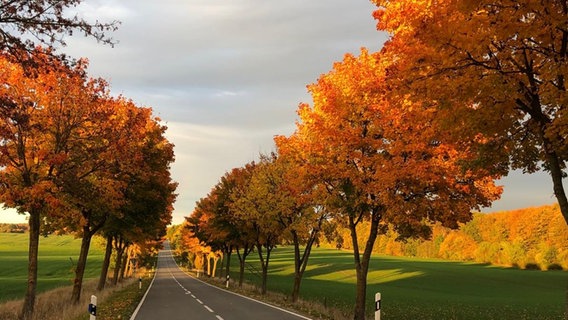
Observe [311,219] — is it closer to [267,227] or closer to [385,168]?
[267,227]

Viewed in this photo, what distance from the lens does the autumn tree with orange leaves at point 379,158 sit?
13.6m

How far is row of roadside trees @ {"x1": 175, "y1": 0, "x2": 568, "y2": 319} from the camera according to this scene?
7.93 m

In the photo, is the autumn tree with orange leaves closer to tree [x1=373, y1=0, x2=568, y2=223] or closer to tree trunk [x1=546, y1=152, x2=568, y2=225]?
tree [x1=373, y1=0, x2=568, y2=223]

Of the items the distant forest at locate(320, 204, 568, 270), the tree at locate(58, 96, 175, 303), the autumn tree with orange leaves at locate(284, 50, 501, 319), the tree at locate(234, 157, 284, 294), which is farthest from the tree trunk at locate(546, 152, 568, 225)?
the distant forest at locate(320, 204, 568, 270)

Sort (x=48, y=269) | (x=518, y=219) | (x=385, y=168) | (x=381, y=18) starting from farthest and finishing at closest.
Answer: (x=518, y=219)
(x=48, y=269)
(x=385, y=168)
(x=381, y=18)

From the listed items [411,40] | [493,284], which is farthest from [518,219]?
[411,40]

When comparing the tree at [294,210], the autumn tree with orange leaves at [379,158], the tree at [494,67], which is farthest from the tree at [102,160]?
the tree at [494,67]

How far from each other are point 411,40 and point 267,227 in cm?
2315

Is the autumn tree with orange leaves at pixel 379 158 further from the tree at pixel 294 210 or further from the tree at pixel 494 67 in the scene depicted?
the tree at pixel 294 210

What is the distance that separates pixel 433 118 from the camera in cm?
1009

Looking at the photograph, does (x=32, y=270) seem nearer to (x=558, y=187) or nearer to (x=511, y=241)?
(x=558, y=187)

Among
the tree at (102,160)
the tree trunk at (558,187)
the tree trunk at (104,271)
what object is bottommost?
the tree trunk at (104,271)

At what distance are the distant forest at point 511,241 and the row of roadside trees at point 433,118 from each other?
49.7m

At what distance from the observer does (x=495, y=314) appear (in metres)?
26.6
